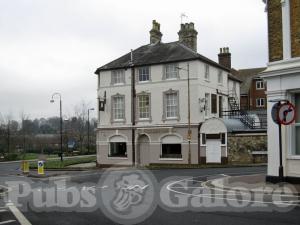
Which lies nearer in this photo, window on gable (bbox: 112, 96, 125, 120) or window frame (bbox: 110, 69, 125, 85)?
window on gable (bbox: 112, 96, 125, 120)

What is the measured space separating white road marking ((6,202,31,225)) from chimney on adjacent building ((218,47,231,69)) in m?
39.8

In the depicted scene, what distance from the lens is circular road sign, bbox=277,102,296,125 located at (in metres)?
15.5

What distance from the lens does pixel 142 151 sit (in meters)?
42.6

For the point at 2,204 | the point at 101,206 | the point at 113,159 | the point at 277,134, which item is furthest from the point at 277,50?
the point at 113,159

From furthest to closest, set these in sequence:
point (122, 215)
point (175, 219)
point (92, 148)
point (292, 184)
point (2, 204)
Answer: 1. point (92, 148)
2. point (292, 184)
3. point (2, 204)
4. point (122, 215)
5. point (175, 219)

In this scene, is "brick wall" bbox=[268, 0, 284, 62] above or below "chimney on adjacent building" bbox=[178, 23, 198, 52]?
below

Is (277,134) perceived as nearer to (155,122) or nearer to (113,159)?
(155,122)

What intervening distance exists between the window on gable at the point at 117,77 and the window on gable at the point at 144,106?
8.96ft

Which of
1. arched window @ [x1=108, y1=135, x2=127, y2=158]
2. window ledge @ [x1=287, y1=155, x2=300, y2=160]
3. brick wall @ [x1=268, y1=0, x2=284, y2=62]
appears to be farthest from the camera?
arched window @ [x1=108, y1=135, x2=127, y2=158]

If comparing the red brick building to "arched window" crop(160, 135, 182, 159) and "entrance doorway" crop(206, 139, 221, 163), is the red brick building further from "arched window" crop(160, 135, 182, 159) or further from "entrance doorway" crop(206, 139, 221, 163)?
"entrance doorway" crop(206, 139, 221, 163)

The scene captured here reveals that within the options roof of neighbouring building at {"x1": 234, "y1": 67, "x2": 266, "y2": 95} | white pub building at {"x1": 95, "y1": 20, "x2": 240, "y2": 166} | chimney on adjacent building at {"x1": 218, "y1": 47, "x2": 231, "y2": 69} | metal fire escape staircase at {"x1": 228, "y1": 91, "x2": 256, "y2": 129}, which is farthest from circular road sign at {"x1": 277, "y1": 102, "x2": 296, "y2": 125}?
roof of neighbouring building at {"x1": 234, "y1": 67, "x2": 266, "y2": 95}

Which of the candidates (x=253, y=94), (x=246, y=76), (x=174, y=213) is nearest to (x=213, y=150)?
(x=174, y=213)

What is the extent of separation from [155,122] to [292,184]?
25841mm

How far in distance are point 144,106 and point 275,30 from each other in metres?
25.7
